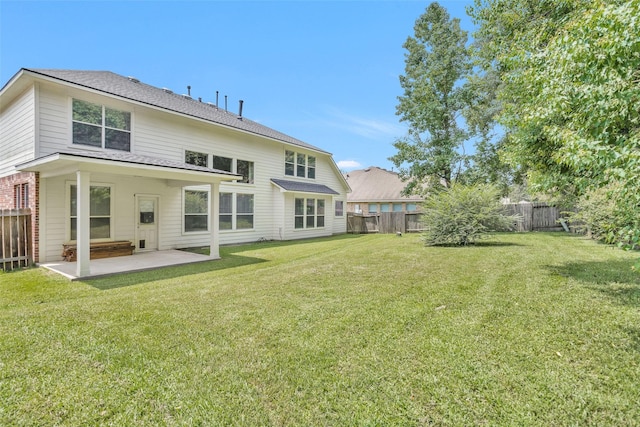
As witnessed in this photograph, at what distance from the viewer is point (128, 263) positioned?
818 centimetres

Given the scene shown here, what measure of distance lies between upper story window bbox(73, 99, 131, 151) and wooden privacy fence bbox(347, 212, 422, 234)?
14.2 m

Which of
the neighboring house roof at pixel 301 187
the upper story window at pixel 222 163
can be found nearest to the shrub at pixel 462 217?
the neighboring house roof at pixel 301 187

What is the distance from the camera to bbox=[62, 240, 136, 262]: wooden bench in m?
8.44

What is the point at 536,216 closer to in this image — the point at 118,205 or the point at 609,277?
the point at 609,277

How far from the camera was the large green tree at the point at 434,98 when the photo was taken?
1756cm

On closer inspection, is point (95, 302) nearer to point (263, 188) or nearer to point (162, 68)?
point (263, 188)

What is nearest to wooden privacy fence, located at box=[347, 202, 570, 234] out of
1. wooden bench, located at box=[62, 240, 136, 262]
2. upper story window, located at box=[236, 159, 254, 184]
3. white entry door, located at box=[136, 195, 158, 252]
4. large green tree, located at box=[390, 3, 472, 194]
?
large green tree, located at box=[390, 3, 472, 194]

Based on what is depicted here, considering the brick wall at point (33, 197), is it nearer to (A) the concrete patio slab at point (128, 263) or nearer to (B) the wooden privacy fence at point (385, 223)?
(A) the concrete patio slab at point (128, 263)

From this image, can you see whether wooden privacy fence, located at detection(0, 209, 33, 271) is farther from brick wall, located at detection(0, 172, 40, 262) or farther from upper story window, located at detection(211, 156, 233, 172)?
upper story window, located at detection(211, 156, 233, 172)

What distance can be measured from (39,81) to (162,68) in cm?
810

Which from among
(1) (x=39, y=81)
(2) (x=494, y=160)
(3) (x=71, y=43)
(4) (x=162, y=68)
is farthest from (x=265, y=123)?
(2) (x=494, y=160)

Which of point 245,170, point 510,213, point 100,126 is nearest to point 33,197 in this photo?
point 100,126

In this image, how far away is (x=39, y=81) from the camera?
7.95m

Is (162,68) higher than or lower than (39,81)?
higher
